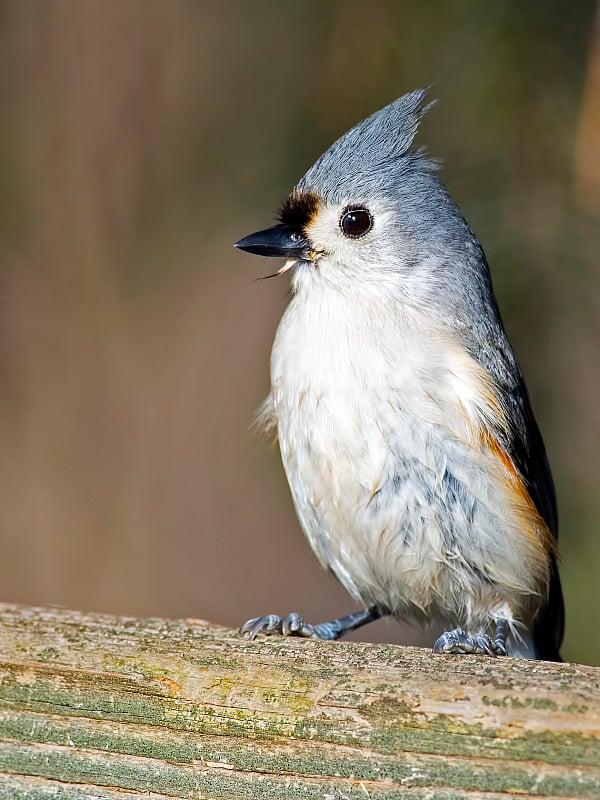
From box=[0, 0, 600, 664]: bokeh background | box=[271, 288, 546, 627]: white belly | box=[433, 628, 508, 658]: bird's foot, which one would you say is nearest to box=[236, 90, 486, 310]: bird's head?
box=[271, 288, 546, 627]: white belly

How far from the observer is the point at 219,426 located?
14.2 ft

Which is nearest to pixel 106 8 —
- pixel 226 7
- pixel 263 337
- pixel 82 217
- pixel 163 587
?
pixel 226 7

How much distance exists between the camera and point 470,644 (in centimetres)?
229

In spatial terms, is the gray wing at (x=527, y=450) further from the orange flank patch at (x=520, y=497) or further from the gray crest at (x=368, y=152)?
the gray crest at (x=368, y=152)

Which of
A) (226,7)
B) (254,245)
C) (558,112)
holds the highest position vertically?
(226,7)

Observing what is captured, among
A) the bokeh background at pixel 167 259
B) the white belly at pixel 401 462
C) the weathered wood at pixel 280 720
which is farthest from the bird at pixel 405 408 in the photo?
the bokeh background at pixel 167 259

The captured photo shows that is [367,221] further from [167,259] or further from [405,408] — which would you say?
[167,259]

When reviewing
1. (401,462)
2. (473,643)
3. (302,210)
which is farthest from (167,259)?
(473,643)

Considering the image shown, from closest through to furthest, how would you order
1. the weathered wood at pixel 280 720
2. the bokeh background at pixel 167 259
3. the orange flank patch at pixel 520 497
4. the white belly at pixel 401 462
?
the weathered wood at pixel 280 720, the white belly at pixel 401 462, the orange flank patch at pixel 520 497, the bokeh background at pixel 167 259

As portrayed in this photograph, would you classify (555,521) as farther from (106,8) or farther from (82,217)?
(106,8)

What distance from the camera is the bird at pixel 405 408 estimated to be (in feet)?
7.30

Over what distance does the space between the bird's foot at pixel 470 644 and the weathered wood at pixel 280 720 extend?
0.54m

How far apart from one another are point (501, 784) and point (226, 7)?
11.3ft

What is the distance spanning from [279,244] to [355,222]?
20 centimetres
